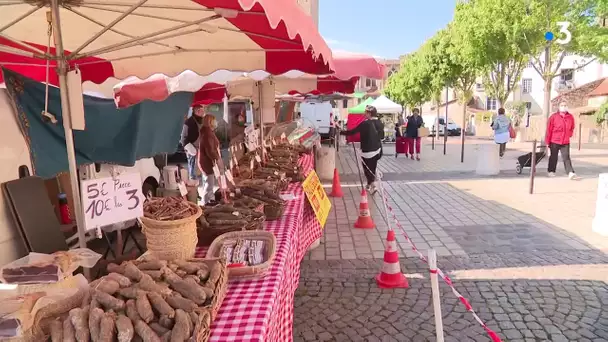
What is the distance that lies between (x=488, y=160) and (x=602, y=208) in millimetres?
5944

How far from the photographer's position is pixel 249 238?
2.97m

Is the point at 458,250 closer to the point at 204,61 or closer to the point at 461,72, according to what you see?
the point at 204,61

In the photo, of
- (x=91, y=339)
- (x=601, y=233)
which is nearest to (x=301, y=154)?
(x=601, y=233)

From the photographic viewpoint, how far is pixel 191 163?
1055 cm

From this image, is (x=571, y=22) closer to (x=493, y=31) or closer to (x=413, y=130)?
(x=493, y=31)

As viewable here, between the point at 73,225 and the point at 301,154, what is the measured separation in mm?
4956

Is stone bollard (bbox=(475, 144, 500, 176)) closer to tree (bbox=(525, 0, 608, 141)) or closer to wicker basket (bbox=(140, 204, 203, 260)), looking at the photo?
tree (bbox=(525, 0, 608, 141))

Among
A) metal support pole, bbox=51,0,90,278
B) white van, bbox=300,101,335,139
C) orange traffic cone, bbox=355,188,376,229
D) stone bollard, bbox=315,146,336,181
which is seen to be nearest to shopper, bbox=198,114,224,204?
orange traffic cone, bbox=355,188,376,229

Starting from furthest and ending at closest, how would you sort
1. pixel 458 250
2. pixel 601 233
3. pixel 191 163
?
pixel 191 163
pixel 601 233
pixel 458 250

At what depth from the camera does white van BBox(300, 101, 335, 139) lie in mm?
25656

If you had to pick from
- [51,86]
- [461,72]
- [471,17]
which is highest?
[471,17]

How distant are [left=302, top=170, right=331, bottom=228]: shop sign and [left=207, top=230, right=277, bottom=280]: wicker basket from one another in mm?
1738

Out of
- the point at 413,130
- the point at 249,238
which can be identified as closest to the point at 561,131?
the point at 413,130

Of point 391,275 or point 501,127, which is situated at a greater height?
point 501,127
